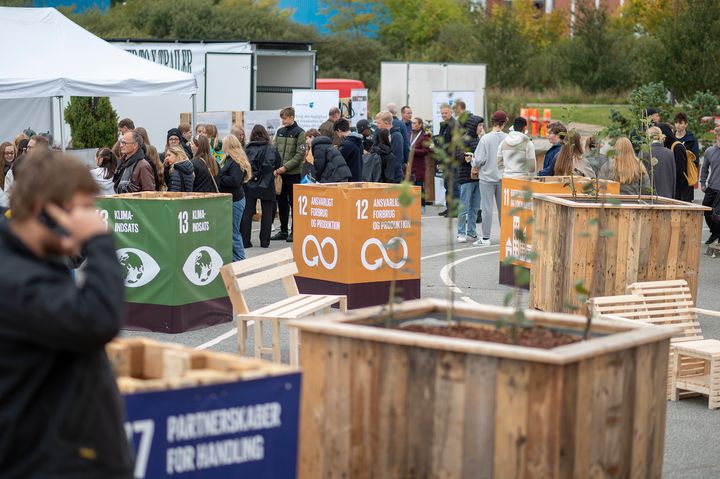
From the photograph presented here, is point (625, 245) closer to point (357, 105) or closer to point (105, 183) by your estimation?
point (105, 183)

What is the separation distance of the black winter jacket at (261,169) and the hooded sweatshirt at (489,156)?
9.82 ft

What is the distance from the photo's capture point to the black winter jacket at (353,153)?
59.3 feet

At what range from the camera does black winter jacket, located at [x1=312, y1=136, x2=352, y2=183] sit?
53.5 feet

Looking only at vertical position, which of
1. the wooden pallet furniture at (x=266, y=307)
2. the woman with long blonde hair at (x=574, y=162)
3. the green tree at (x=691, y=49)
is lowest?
the wooden pallet furniture at (x=266, y=307)

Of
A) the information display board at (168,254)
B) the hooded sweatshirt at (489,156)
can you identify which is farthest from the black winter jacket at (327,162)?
the information display board at (168,254)

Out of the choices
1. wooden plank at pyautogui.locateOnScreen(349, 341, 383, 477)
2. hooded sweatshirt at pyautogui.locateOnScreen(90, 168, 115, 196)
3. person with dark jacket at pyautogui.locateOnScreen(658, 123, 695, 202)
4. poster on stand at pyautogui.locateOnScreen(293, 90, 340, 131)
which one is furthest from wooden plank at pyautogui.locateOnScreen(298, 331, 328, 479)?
poster on stand at pyautogui.locateOnScreen(293, 90, 340, 131)

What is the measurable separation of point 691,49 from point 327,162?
20158mm

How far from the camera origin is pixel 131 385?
432 centimetres

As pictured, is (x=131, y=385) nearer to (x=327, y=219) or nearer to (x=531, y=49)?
(x=327, y=219)

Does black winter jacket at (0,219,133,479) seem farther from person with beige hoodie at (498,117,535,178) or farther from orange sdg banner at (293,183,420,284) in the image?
person with beige hoodie at (498,117,535,178)

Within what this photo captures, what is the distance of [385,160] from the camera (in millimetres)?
20125

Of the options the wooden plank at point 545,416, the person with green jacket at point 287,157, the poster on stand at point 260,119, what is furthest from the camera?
the poster on stand at point 260,119

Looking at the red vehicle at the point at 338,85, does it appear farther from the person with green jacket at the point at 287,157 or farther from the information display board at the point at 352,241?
the information display board at the point at 352,241

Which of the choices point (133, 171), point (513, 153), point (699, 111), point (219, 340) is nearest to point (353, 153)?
point (513, 153)
